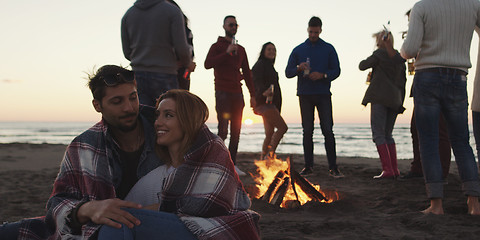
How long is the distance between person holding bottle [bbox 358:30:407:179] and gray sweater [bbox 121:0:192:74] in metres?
3.32

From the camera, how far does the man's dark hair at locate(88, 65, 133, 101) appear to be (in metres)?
2.45

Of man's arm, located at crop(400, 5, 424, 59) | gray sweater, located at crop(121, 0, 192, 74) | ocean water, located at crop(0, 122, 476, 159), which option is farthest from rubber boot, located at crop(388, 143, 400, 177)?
ocean water, located at crop(0, 122, 476, 159)

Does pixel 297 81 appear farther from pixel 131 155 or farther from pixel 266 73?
pixel 131 155

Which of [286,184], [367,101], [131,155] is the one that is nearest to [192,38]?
[286,184]

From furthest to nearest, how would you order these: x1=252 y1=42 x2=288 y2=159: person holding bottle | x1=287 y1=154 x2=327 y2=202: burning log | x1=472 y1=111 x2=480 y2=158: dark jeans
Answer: x1=252 y1=42 x2=288 y2=159: person holding bottle → x1=287 y1=154 x2=327 y2=202: burning log → x1=472 y1=111 x2=480 y2=158: dark jeans

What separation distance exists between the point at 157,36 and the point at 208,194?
255 centimetres

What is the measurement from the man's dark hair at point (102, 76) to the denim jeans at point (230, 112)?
3736 millimetres

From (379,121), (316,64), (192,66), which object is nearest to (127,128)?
(192,66)

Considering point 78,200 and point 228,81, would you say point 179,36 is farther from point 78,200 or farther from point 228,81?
point 78,200

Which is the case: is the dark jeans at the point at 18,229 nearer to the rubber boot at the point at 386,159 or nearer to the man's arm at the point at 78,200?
the man's arm at the point at 78,200

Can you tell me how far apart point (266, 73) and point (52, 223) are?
542 cm

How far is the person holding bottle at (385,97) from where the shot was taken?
6215mm

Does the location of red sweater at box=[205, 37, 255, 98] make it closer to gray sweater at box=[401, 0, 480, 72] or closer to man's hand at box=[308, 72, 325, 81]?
man's hand at box=[308, 72, 325, 81]

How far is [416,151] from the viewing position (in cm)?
601
